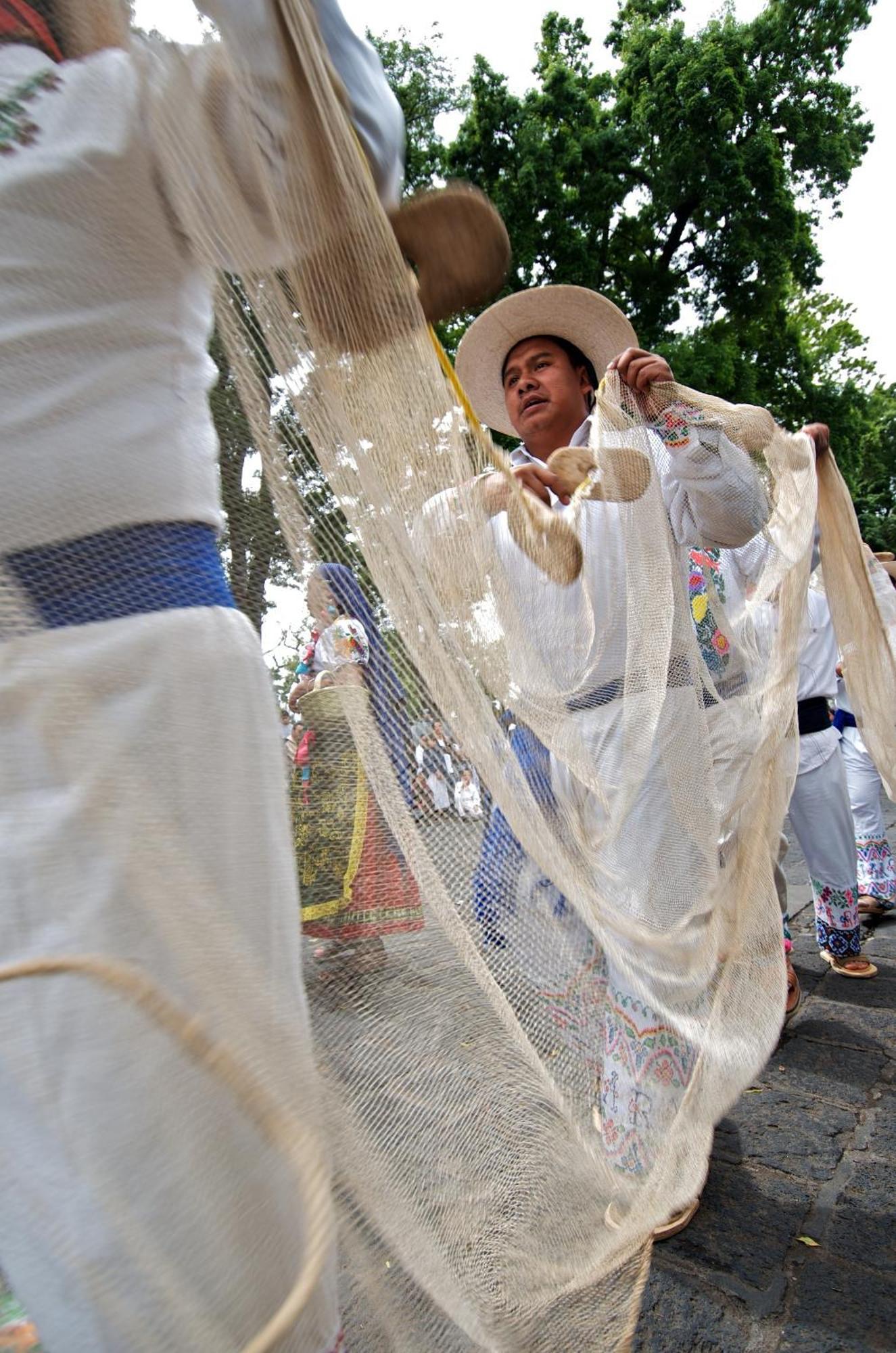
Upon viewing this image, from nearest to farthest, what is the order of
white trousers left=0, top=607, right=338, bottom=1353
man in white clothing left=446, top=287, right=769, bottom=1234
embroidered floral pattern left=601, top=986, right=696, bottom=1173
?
white trousers left=0, top=607, right=338, bottom=1353 → man in white clothing left=446, top=287, right=769, bottom=1234 → embroidered floral pattern left=601, top=986, right=696, bottom=1173

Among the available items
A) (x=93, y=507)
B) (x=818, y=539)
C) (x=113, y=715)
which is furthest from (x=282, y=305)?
(x=818, y=539)

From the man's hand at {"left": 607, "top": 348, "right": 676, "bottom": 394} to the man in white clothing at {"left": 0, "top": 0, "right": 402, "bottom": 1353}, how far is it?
107 cm

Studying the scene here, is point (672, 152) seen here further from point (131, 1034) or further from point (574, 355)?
point (131, 1034)

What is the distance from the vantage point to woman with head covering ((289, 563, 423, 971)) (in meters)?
1.00

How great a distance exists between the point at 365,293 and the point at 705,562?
4.67 ft

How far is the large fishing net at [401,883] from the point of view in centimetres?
73

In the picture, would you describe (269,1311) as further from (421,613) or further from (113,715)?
(421,613)

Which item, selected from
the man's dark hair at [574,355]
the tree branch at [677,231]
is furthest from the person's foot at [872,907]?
the tree branch at [677,231]

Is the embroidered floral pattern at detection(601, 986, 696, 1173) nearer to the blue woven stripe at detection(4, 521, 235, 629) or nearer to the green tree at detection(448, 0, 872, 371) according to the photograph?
the blue woven stripe at detection(4, 521, 235, 629)

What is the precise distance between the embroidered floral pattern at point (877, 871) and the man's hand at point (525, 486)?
3.50 metres

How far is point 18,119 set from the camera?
2.64ft

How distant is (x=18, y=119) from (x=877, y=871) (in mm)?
4739

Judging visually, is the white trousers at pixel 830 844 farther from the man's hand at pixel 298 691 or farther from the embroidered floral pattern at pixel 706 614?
the man's hand at pixel 298 691

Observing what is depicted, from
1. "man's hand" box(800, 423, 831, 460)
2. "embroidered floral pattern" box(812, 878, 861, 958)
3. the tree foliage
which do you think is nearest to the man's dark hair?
"man's hand" box(800, 423, 831, 460)
